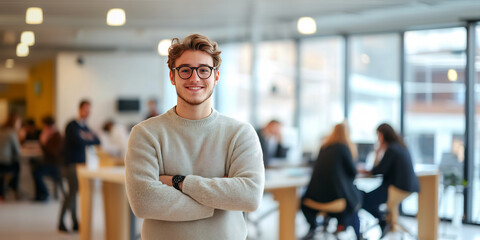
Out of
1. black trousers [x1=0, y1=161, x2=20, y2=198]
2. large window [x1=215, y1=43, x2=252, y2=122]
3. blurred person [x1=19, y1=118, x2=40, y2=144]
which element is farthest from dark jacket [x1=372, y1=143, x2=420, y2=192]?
blurred person [x1=19, y1=118, x2=40, y2=144]

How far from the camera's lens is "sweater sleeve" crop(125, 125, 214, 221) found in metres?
2.06

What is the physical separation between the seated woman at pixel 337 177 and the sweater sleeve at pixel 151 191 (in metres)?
3.49

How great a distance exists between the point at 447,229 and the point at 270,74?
15.9 ft

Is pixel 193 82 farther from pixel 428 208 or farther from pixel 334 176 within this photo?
pixel 428 208

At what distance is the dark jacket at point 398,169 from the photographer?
6020 mm

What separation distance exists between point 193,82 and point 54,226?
6.41 metres

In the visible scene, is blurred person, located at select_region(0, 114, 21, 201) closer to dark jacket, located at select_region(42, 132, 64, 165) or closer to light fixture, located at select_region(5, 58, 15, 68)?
dark jacket, located at select_region(42, 132, 64, 165)

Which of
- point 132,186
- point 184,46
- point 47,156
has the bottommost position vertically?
point 47,156

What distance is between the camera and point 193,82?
210 cm

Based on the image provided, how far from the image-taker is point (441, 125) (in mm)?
8961

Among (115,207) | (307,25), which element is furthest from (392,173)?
(115,207)

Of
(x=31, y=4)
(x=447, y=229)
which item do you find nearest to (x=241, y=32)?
(x=31, y=4)

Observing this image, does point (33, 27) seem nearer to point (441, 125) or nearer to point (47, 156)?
point (47, 156)

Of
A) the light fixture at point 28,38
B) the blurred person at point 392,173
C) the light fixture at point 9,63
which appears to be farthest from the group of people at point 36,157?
the blurred person at point 392,173
